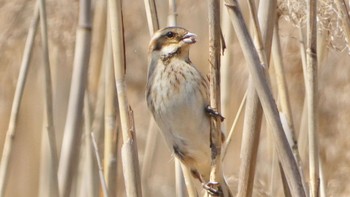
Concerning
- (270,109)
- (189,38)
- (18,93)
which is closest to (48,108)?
A: (18,93)

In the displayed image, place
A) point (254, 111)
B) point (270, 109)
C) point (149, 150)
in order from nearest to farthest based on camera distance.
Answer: point (270, 109) → point (254, 111) → point (149, 150)

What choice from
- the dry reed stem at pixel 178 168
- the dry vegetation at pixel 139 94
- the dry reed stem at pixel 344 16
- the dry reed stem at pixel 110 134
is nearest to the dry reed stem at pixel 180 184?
the dry reed stem at pixel 178 168

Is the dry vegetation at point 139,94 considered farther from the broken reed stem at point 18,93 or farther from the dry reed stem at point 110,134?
the dry reed stem at point 110,134

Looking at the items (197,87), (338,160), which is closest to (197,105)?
(197,87)

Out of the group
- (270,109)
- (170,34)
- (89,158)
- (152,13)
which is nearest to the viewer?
(270,109)

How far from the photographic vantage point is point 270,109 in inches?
55.6

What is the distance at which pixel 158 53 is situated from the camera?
2010mm

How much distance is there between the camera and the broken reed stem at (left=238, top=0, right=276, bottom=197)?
5.20ft

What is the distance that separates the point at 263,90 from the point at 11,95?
2.05 metres

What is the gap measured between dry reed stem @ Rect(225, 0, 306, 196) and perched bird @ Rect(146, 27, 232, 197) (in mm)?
438

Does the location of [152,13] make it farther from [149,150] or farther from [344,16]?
[149,150]

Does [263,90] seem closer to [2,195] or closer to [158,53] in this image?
[158,53]

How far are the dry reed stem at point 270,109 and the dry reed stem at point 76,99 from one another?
553 millimetres

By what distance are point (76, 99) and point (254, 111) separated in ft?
1.74
